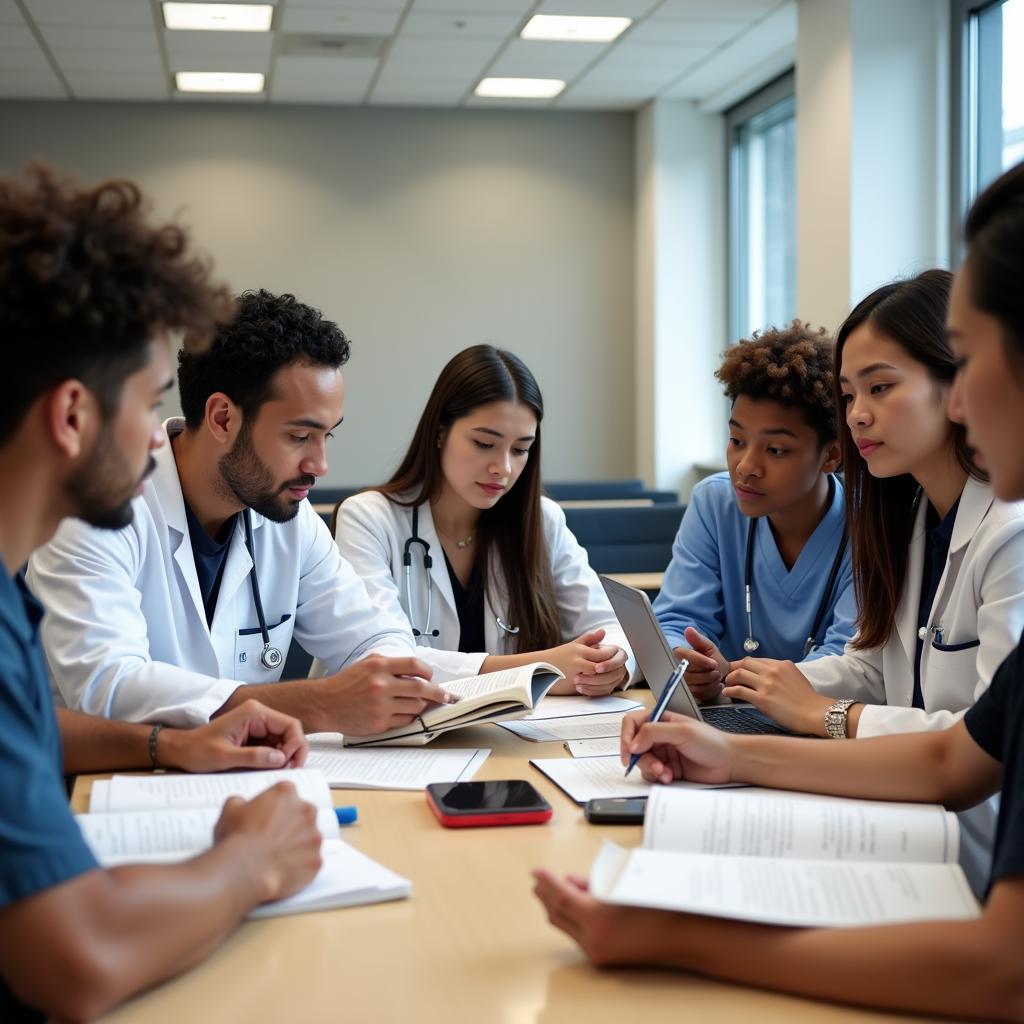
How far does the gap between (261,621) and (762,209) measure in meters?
5.80

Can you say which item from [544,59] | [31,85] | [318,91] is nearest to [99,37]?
[31,85]

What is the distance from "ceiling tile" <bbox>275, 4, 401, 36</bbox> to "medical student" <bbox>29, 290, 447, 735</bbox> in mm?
3895

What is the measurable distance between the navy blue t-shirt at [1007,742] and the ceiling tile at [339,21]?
201 inches

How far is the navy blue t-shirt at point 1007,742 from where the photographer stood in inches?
38.7

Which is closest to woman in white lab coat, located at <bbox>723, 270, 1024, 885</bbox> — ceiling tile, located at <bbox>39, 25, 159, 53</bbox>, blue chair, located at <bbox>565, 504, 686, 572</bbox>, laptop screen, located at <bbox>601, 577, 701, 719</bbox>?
laptop screen, located at <bbox>601, 577, 701, 719</bbox>

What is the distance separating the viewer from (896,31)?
5.07 m

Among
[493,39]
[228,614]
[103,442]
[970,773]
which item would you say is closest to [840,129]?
[493,39]

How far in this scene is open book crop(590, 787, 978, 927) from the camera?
1.01 metres

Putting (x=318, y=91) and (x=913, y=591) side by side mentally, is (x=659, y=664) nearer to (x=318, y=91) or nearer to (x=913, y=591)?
(x=913, y=591)

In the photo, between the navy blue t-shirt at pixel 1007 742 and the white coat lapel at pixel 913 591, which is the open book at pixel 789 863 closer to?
the navy blue t-shirt at pixel 1007 742

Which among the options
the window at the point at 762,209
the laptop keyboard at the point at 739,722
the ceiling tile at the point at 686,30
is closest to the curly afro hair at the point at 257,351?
the laptop keyboard at the point at 739,722

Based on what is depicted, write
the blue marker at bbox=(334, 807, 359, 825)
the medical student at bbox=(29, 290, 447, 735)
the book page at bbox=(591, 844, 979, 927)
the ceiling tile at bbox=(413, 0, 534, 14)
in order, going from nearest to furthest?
the book page at bbox=(591, 844, 979, 927), the blue marker at bbox=(334, 807, 359, 825), the medical student at bbox=(29, 290, 447, 735), the ceiling tile at bbox=(413, 0, 534, 14)

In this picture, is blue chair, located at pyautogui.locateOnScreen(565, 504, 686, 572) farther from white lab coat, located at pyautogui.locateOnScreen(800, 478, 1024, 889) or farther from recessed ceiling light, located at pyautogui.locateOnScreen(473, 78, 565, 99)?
recessed ceiling light, located at pyautogui.locateOnScreen(473, 78, 565, 99)

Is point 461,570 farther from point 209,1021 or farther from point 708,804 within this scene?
point 209,1021
